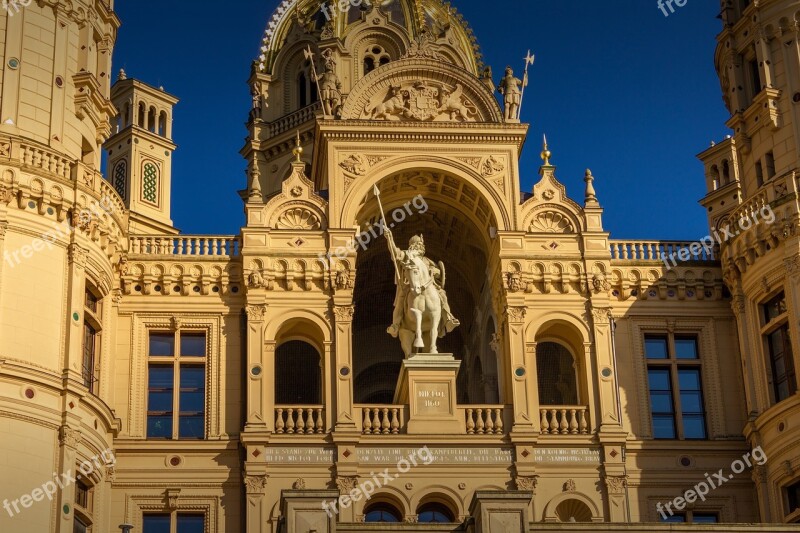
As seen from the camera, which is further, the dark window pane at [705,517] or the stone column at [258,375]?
the dark window pane at [705,517]

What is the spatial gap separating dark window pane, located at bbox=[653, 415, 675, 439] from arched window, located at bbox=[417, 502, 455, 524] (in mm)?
5442

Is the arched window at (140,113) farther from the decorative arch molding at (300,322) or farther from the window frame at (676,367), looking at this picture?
the window frame at (676,367)

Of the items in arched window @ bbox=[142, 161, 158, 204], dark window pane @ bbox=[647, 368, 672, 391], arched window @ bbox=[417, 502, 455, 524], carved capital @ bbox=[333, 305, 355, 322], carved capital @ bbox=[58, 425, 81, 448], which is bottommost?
arched window @ bbox=[417, 502, 455, 524]

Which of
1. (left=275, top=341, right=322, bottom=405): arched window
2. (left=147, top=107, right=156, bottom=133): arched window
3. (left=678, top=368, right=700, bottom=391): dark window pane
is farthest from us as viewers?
(left=147, top=107, right=156, bottom=133): arched window

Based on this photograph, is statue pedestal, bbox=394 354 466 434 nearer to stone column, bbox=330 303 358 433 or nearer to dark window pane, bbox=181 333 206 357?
stone column, bbox=330 303 358 433

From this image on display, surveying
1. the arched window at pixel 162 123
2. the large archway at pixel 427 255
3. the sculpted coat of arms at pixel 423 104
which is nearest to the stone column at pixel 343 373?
the large archway at pixel 427 255

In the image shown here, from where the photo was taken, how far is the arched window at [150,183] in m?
52.9

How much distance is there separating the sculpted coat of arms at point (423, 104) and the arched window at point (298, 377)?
7657 mm

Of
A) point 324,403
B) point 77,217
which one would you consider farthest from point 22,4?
point 324,403

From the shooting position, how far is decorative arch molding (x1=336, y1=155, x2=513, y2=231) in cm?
3984

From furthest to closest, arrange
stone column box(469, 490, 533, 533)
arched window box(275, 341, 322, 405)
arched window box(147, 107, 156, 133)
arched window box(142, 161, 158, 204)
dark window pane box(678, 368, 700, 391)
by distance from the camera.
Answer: arched window box(147, 107, 156, 133), arched window box(142, 161, 158, 204), arched window box(275, 341, 322, 405), dark window pane box(678, 368, 700, 391), stone column box(469, 490, 533, 533)

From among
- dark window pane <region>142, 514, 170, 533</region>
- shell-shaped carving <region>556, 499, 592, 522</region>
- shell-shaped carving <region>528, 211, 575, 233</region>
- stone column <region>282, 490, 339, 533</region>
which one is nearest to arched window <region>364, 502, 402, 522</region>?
shell-shaped carving <region>556, 499, 592, 522</region>

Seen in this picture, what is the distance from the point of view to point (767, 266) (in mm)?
38031

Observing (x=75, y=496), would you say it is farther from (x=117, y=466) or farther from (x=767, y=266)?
(x=767, y=266)
